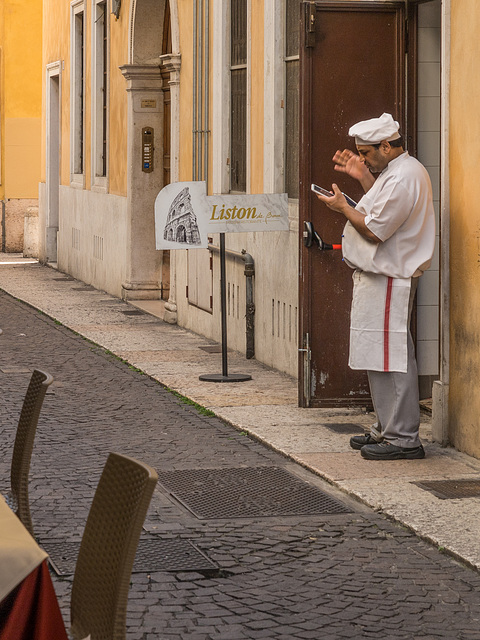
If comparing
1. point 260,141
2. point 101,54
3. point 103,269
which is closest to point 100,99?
point 101,54

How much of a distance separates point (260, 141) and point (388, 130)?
171 inches

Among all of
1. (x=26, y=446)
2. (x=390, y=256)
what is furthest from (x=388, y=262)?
(x=26, y=446)

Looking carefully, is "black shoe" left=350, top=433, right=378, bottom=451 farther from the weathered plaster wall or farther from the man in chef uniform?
the weathered plaster wall

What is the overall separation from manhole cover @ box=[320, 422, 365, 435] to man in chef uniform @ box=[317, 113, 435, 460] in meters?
0.75

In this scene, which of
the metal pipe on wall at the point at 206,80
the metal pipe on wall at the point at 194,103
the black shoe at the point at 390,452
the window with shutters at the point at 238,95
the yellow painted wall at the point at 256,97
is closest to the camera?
the black shoe at the point at 390,452

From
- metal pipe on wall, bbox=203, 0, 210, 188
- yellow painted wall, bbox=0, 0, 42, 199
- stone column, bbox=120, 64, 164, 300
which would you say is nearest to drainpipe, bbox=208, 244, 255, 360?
metal pipe on wall, bbox=203, 0, 210, 188

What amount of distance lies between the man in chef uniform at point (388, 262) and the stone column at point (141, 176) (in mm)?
9426

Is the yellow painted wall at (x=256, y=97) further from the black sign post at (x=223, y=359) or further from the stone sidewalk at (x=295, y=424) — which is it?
the stone sidewalk at (x=295, y=424)

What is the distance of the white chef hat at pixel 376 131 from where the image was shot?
23.3 ft

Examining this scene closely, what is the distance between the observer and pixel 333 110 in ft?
28.5

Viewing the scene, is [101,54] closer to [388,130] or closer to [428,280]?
[428,280]

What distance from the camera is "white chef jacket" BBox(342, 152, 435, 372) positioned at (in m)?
7.04

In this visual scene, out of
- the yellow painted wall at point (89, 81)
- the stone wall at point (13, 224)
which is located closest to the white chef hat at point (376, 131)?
the yellow painted wall at point (89, 81)

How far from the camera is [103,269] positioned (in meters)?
18.6
